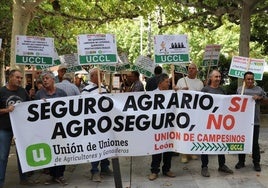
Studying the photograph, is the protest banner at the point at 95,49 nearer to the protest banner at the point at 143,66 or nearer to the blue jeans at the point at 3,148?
the blue jeans at the point at 3,148

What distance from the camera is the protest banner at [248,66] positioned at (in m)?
8.12

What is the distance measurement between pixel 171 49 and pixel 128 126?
1567 mm

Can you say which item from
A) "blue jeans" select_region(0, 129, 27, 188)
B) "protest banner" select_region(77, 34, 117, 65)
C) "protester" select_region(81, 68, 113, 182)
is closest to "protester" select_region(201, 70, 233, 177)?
"protester" select_region(81, 68, 113, 182)

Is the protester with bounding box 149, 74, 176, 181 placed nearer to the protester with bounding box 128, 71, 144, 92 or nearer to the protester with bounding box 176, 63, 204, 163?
the protester with bounding box 176, 63, 204, 163

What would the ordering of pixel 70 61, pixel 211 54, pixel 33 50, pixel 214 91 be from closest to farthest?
1. pixel 214 91
2. pixel 33 50
3. pixel 211 54
4. pixel 70 61

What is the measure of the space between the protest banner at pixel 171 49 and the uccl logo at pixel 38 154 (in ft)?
7.66

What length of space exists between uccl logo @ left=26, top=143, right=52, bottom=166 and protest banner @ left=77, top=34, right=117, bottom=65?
1385 millimetres

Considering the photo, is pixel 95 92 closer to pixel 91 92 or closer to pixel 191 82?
pixel 91 92

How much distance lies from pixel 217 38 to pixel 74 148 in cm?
3391

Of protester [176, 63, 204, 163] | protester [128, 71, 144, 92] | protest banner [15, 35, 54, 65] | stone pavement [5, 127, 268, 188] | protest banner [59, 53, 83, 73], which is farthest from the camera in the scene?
protest banner [59, 53, 83, 73]

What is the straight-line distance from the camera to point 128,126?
6.91 m

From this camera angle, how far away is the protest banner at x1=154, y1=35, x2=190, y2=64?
295 inches

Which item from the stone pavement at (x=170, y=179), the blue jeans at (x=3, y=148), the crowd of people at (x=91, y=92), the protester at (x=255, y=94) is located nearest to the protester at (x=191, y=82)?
the crowd of people at (x=91, y=92)

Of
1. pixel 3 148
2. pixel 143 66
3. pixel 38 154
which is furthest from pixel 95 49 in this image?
pixel 143 66
